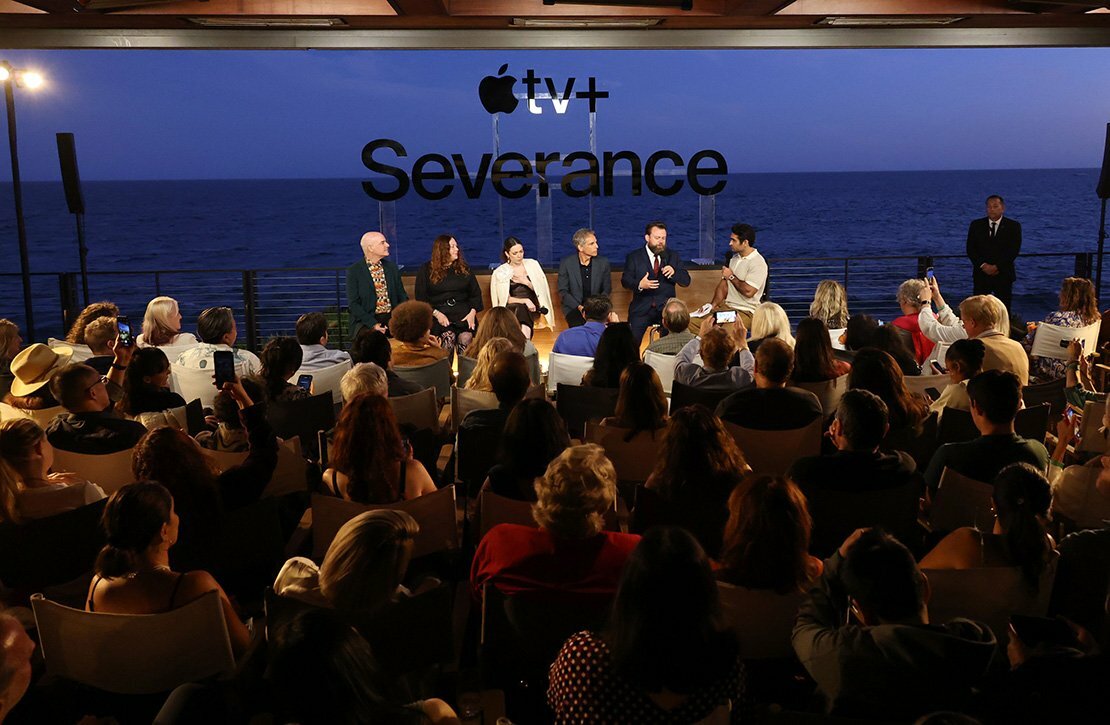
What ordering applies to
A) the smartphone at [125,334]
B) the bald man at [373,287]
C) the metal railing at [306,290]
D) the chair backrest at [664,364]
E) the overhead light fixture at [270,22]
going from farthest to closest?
the metal railing at [306,290] < the bald man at [373,287] < the overhead light fixture at [270,22] < the chair backrest at [664,364] < the smartphone at [125,334]

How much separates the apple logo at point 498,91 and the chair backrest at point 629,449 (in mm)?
4883

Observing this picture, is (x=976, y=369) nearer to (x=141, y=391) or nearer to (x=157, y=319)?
(x=141, y=391)

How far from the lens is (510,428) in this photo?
3.54 m

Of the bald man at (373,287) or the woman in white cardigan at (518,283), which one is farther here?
the woman in white cardigan at (518,283)

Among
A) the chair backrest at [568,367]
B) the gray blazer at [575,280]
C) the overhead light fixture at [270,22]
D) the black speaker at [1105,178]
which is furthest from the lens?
the black speaker at [1105,178]

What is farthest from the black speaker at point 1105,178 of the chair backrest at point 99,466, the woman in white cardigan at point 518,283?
the chair backrest at point 99,466

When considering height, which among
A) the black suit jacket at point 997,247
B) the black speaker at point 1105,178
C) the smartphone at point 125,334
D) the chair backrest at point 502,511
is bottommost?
the chair backrest at point 502,511

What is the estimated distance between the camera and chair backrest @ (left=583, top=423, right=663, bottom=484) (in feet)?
13.0

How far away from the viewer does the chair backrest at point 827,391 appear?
4.79 meters

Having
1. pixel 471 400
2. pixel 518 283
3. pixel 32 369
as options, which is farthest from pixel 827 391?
pixel 32 369

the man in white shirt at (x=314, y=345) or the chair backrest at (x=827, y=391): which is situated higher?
the man in white shirt at (x=314, y=345)

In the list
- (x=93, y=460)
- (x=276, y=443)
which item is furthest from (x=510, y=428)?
(x=93, y=460)

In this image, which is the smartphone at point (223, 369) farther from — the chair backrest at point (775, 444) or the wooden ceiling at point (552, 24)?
the wooden ceiling at point (552, 24)

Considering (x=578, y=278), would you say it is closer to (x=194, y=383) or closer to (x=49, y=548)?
(x=194, y=383)
